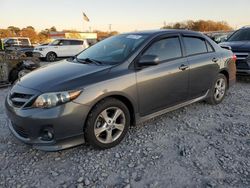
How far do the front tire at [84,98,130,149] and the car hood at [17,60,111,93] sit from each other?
374mm

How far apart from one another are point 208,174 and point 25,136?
2.27 meters

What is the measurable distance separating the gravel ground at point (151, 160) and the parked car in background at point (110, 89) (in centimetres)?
27

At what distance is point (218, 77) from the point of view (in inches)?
202

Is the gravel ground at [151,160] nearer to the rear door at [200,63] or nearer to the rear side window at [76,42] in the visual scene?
the rear door at [200,63]

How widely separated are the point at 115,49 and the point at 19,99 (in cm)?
170

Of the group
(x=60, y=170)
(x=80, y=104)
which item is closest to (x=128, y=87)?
(x=80, y=104)

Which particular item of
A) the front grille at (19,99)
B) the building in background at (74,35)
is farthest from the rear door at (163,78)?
the building in background at (74,35)

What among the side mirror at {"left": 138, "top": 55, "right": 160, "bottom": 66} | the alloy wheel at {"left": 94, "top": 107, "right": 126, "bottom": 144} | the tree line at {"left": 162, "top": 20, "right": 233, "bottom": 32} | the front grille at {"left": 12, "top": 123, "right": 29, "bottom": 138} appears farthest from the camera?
the tree line at {"left": 162, "top": 20, "right": 233, "bottom": 32}

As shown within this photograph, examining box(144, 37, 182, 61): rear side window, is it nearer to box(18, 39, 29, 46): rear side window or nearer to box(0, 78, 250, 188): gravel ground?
box(0, 78, 250, 188): gravel ground

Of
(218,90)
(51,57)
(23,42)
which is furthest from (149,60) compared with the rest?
(23,42)

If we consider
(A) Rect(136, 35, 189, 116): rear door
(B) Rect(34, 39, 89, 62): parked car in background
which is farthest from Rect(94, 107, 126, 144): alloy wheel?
(B) Rect(34, 39, 89, 62): parked car in background

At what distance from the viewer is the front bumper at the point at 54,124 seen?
294cm

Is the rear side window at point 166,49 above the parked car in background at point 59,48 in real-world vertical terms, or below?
above

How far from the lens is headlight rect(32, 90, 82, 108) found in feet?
9.73
